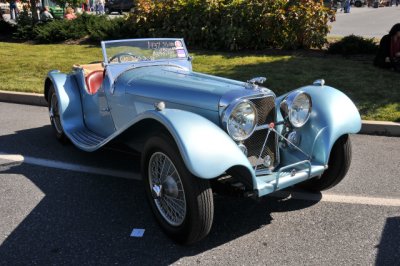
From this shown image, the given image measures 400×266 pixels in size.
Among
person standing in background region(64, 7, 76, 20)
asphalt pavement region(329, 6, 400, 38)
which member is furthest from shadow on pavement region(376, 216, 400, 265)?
asphalt pavement region(329, 6, 400, 38)

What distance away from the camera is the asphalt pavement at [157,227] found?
3111 millimetres

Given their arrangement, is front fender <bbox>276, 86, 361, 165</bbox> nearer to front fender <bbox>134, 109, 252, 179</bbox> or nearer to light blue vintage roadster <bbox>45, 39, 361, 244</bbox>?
light blue vintage roadster <bbox>45, 39, 361, 244</bbox>

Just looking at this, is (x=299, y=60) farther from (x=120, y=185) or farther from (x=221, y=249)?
(x=221, y=249)

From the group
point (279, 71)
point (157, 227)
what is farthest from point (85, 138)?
point (279, 71)

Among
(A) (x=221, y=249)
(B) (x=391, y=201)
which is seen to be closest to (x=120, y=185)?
(A) (x=221, y=249)

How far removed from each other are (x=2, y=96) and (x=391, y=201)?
6861 mm

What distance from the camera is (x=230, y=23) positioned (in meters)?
10.7

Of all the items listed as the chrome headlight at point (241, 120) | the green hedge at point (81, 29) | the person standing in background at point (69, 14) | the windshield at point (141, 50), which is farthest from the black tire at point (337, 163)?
the person standing in background at point (69, 14)

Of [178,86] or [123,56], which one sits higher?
[123,56]

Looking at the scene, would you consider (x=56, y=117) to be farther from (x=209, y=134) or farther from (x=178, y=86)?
(x=209, y=134)

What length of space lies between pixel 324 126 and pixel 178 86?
1318 millimetres

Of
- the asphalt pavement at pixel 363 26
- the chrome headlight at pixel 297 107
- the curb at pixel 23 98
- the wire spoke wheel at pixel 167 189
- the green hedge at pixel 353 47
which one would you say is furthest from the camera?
the asphalt pavement at pixel 363 26

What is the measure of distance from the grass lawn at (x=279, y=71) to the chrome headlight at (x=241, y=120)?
3.40m

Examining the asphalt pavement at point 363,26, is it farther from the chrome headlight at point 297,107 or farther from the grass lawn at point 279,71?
the chrome headlight at point 297,107
